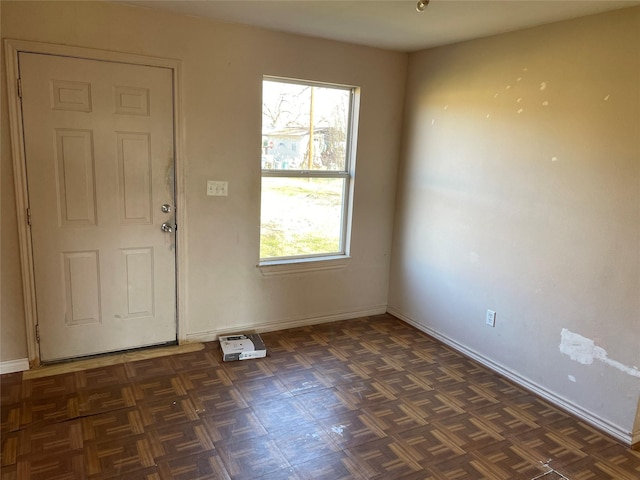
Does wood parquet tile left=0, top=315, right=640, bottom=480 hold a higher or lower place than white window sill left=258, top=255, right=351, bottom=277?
lower

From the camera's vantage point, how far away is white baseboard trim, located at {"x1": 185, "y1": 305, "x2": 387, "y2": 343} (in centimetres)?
345

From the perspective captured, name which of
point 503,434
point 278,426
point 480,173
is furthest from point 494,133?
point 278,426

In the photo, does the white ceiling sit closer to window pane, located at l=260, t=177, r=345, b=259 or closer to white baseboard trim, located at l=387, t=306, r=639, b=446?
window pane, located at l=260, t=177, r=345, b=259

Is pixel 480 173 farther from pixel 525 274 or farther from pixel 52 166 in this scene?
pixel 52 166

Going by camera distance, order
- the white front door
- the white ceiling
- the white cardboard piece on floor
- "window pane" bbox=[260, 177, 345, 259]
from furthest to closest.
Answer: "window pane" bbox=[260, 177, 345, 259], the white cardboard piece on floor, the white front door, the white ceiling

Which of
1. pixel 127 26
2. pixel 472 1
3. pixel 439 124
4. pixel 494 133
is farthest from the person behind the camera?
pixel 439 124

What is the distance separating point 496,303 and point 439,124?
1416 millimetres

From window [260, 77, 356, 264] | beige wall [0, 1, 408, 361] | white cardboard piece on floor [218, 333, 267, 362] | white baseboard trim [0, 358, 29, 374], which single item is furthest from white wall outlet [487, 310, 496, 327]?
white baseboard trim [0, 358, 29, 374]

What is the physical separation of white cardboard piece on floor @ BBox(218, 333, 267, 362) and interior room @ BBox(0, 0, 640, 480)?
95mm

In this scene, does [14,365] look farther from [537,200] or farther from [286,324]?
[537,200]

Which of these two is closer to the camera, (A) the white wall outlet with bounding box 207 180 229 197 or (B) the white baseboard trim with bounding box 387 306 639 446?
(B) the white baseboard trim with bounding box 387 306 639 446

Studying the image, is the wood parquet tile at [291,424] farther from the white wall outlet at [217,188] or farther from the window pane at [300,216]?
the white wall outlet at [217,188]

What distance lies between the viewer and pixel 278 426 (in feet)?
8.12

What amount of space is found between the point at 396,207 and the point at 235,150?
5.06 feet
